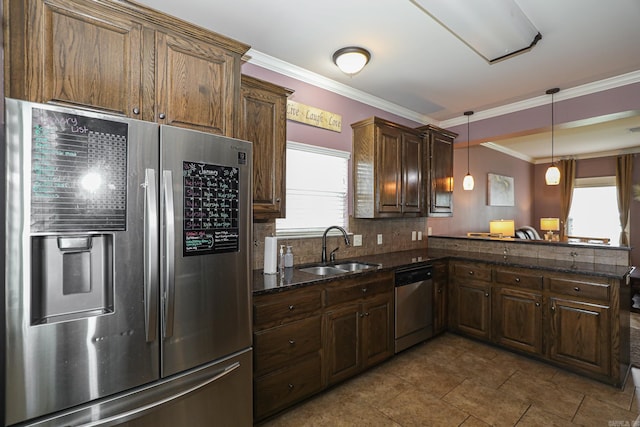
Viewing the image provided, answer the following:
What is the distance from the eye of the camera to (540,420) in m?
2.15

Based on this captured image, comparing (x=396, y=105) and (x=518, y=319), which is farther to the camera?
(x=396, y=105)

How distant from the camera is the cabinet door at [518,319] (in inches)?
116

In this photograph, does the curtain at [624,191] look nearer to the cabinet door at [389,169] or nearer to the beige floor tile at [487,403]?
the cabinet door at [389,169]

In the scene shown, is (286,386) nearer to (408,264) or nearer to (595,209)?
(408,264)

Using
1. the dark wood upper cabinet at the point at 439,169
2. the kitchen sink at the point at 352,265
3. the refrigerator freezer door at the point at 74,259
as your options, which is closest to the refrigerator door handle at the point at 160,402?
the refrigerator freezer door at the point at 74,259

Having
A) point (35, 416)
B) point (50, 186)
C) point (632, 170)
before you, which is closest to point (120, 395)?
point (35, 416)

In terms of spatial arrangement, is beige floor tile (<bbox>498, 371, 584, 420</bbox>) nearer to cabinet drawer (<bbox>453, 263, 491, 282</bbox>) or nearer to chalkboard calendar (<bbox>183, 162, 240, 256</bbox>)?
cabinet drawer (<bbox>453, 263, 491, 282</bbox>)

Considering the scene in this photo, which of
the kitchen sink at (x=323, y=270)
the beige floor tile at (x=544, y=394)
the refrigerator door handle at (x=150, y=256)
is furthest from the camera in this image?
the kitchen sink at (x=323, y=270)

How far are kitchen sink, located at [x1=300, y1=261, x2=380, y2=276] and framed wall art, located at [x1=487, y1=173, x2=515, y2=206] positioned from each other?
4.39m

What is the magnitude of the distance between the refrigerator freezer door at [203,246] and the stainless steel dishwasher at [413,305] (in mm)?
1696

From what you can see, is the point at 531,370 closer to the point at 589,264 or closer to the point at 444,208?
the point at 589,264

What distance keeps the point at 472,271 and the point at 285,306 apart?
2.33m

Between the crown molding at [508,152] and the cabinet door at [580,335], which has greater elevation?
the crown molding at [508,152]

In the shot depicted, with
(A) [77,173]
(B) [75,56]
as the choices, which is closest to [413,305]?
(A) [77,173]
